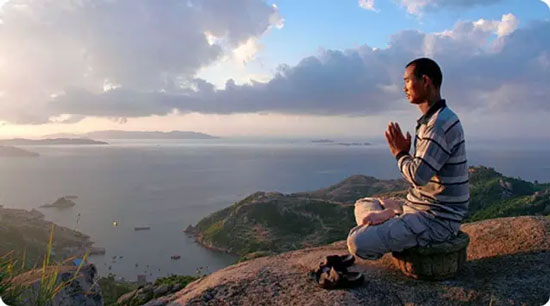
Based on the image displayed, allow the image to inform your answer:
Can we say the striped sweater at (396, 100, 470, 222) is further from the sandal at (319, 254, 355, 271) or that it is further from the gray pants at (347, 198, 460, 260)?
the sandal at (319, 254, 355, 271)

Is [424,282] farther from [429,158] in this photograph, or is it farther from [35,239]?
[35,239]

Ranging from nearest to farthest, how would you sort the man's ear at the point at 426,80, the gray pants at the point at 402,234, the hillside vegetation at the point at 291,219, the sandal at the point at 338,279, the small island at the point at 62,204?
1. the man's ear at the point at 426,80
2. the gray pants at the point at 402,234
3. the sandal at the point at 338,279
4. the hillside vegetation at the point at 291,219
5. the small island at the point at 62,204

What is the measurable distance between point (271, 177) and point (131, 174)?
5544 cm

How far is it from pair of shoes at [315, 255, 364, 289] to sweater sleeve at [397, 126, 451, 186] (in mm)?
1304

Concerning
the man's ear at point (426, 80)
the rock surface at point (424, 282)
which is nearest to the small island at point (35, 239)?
the rock surface at point (424, 282)

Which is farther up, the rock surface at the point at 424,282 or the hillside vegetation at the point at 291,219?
the rock surface at the point at 424,282

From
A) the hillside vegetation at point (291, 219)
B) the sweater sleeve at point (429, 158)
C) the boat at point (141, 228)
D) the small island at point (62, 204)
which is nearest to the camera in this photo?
the sweater sleeve at point (429, 158)

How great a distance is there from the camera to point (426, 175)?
364 centimetres

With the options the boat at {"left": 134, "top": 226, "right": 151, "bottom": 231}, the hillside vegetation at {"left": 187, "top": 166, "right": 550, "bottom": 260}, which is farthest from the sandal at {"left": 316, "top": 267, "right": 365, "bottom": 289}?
the boat at {"left": 134, "top": 226, "right": 151, "bottom": 231}

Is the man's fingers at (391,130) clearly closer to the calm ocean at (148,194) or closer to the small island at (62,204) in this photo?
the calm ocean at (148,194)

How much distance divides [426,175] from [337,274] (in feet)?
4.83

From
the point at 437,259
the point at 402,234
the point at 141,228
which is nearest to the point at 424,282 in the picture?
the point at 437,259

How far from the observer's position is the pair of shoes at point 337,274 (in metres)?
4.21

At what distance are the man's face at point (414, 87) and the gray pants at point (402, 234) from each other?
1.18 m
